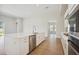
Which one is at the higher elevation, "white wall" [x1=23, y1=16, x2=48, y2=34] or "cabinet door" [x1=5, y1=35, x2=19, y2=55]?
"white wall" [x1=23, y1=16, x2=48, y2=34]

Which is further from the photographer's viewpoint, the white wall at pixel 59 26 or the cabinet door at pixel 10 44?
the cabinet door at pixel 10 44

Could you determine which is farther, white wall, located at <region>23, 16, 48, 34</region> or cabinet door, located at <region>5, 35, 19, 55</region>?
cabinet door, located at <region>5, 35, 19, 55</region>

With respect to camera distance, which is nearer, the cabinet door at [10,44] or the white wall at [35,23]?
the white wall at [35,23]

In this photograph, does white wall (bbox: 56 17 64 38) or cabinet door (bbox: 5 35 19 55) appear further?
cabinet door (bbox: 5 35 19 55)

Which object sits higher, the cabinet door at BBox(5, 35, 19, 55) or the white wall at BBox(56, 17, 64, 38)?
the white wall at BBox(56, 17, 64, 38)

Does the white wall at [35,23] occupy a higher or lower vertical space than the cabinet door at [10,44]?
higher

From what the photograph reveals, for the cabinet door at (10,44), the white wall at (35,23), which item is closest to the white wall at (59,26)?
the white wall at (35,23)

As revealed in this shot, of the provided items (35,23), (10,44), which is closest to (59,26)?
(35,23)

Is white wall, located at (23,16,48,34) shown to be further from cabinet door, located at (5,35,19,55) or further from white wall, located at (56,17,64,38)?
cabinet door, located at (5,35,19,55)

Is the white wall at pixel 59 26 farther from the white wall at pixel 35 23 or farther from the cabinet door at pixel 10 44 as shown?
the cabinet door at pixel 10 44

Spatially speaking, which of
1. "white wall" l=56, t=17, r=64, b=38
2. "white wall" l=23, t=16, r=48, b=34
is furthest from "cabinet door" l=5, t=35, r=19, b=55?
"white wall" l=56, t=17, r=64, b=38

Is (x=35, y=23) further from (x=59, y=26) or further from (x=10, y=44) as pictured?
(x=10, y=44)
